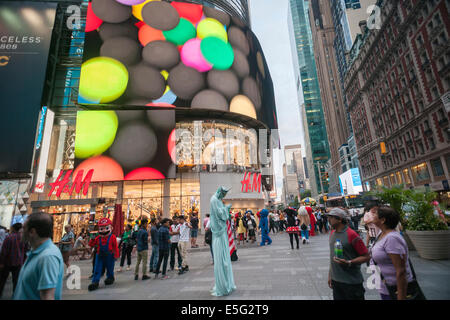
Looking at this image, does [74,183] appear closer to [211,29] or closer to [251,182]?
[251,182]

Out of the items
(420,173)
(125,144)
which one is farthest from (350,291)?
(420,173)

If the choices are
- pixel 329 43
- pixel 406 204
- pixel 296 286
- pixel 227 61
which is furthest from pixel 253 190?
pixel 329 43

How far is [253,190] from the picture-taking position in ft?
104

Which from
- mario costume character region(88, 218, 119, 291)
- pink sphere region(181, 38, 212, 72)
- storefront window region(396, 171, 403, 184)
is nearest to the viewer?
mario costume character region(88, 218, 119, 291)

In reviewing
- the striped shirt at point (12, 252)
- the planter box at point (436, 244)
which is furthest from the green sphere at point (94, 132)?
the planter box at point (436, 244)

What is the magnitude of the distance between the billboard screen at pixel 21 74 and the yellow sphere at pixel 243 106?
2256 centimetres

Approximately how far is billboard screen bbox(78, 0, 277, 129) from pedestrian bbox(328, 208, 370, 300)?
26.3 meters

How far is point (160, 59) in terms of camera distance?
91.1ft

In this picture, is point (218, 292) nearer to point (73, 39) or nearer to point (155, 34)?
point (155, 34)

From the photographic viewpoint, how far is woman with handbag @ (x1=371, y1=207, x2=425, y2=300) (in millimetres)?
2664

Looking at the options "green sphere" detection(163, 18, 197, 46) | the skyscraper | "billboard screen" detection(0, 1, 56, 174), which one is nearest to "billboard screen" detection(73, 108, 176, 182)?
"billboard screen" detection(0, 1, 56, 174)

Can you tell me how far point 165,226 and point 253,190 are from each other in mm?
23883

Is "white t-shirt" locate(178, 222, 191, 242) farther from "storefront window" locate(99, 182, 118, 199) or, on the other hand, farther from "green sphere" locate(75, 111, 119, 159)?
"storefront window" locate(99, 182, 118, 199)

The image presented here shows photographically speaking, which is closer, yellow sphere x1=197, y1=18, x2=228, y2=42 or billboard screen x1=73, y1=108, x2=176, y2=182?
billboard screen x1=73, y1=108, x2=176, y2=182
